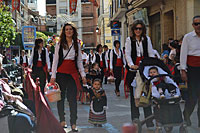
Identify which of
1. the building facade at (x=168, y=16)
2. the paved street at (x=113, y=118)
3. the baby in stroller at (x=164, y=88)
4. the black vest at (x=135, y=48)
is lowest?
the paved street at (x=113, y=118)

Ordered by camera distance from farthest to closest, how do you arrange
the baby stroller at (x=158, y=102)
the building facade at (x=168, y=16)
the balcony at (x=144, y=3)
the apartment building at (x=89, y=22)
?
the apartment building at (x=89, y=22) < the balcony at (x=144, y=3) < the building facade at (x=168, y=16) < the baby stroller at (x=158, y=102)

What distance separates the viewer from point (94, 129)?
6441mm

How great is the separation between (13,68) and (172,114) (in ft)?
47.7

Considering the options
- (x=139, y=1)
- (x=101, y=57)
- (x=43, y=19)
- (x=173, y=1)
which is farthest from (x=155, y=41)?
(x=43, y=19)

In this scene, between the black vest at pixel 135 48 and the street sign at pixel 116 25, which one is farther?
the street sign at pixel 116 25

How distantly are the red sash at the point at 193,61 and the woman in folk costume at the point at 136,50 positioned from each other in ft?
2.05

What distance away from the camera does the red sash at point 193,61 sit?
607 centimetres

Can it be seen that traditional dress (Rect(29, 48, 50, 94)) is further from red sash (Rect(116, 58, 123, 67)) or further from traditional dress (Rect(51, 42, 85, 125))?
red sash (Rect(116, 58, 123, 67))

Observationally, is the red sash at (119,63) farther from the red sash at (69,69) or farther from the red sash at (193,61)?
the red sash at (193,61)

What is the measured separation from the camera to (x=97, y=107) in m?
6.68

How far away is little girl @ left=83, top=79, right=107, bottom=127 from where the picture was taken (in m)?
6.64

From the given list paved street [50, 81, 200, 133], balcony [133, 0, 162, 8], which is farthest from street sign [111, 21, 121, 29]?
paved street [50, 81, 200, 133]

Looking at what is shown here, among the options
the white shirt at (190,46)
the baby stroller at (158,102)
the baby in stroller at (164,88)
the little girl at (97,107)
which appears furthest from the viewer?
the little girl at (97,107)

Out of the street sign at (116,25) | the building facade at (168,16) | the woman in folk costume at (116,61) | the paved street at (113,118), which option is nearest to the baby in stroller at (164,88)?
the paved street at (113,118)
